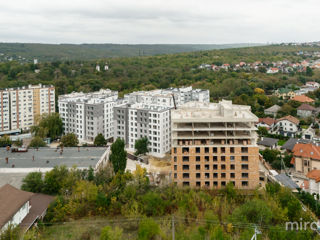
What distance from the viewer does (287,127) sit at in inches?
1695

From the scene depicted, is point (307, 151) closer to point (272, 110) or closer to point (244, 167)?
point (244, 167)

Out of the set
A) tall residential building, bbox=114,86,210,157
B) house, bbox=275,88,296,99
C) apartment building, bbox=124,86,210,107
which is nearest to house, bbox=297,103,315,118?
house, bbox=275,88,296,99

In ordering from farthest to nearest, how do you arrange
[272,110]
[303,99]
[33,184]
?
[303,99]
[272,110]
[33,184]

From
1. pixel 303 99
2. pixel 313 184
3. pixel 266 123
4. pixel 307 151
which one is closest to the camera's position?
pixel 313 184

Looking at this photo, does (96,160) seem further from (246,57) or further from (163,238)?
(246,57)

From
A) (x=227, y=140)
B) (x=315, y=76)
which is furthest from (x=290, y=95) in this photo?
(x=227, y=140)

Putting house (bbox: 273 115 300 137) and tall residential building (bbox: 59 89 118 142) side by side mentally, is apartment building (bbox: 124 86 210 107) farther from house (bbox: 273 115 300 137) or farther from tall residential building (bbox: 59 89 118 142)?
house (bbox: 273 115 300 137)

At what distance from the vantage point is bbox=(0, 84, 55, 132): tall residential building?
44.8 meters

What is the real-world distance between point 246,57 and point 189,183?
91364 millimetres

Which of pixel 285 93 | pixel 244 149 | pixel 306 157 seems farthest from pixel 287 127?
pixel 285 93

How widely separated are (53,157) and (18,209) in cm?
1326

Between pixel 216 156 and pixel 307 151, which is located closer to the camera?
pixel 216 156

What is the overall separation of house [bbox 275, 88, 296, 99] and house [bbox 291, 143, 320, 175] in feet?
124

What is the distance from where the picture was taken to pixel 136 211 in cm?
1880
